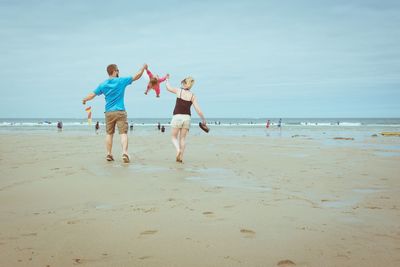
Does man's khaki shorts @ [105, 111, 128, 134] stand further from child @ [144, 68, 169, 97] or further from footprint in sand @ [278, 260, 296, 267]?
footprint in sand @ [278, 260, 296, 267]

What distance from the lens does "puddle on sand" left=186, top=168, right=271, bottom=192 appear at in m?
5.24

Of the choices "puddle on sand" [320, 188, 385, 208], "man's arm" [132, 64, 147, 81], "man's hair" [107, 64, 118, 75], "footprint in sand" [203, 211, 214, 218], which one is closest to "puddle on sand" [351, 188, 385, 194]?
"puddle on sand" [320, 188, 385, 208]

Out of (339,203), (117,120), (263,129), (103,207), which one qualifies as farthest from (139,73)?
(263,129)

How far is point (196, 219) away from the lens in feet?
11.3

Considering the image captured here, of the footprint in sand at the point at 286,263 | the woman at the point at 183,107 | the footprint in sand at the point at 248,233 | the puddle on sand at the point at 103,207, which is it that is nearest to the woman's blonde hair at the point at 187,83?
the woman at the point at 183,107

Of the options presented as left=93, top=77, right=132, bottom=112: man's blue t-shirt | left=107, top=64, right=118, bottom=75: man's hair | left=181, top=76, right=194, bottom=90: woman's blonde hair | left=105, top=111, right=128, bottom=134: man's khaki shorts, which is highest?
left=107, top=64, right=118, bottom=75: man's hair

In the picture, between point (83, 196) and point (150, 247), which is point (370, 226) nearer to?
point (150, 247)

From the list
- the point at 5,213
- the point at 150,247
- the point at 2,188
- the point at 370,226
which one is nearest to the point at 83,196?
the point at 5,213

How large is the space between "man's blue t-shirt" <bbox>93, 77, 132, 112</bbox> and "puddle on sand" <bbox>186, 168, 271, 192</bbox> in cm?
259

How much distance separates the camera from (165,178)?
582 centimetres

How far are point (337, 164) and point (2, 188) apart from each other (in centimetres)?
673

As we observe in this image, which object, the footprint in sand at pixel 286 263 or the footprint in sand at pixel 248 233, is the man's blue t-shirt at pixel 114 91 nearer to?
the footprint in sand at pixel 248 233

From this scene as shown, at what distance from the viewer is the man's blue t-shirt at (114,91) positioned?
7.82 meters

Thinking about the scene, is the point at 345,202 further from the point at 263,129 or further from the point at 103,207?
the point at 263,129
